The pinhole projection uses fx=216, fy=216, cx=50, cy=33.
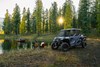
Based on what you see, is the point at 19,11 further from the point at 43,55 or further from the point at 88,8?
the point at 43,55

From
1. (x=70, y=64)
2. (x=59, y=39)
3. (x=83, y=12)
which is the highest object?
(x=83, y=12)

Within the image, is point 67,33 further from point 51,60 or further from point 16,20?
point 16,20

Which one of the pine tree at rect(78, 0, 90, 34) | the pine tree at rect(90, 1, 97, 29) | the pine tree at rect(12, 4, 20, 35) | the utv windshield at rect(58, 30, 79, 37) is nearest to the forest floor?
the utv windshield at rect(58, 30, 79, 37)

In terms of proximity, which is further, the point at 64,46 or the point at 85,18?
the point at 85,18

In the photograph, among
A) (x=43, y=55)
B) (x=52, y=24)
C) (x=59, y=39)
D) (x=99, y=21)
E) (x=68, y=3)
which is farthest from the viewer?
(x=52, y=24)

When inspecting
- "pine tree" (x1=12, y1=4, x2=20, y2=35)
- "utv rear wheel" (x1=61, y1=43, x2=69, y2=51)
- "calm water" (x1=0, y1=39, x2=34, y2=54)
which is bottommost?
"calm water" (x1=0, y1=39, x2=34, y2=54)

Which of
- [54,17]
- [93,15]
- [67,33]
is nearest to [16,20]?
[54,17]

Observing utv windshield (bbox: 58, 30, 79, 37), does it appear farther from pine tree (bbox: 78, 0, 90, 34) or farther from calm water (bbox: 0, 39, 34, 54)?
pine tree (bbox: 78, 0, 90, 34)

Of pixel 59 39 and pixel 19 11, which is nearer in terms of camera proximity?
pixel 59 39

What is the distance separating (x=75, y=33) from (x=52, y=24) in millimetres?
64580

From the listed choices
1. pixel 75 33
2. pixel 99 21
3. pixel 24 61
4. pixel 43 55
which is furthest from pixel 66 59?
pixel 99 21

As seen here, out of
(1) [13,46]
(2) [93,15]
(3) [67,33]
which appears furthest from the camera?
(2) [93,15]

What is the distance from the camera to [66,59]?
2022cm

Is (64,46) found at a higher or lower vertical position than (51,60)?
higher
